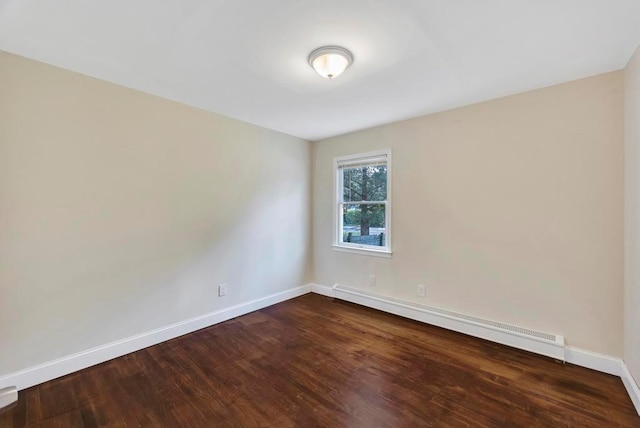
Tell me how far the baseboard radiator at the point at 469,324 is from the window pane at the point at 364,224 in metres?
0.70

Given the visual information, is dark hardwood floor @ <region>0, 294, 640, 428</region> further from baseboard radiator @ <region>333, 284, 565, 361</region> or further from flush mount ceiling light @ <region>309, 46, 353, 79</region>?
flush mount ceiling light @ <region>309, 46, 353, 79</region>

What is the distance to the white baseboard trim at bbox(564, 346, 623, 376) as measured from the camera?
2.11m

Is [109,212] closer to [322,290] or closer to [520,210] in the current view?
[322,290]

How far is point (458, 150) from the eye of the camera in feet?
9.52

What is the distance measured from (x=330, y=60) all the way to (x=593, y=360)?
3.08 m

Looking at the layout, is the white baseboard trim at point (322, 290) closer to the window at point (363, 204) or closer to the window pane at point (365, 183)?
the window at point (363, 204)

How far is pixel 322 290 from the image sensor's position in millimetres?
4168

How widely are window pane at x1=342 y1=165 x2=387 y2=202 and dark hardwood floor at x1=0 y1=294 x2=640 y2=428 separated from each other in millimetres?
1759

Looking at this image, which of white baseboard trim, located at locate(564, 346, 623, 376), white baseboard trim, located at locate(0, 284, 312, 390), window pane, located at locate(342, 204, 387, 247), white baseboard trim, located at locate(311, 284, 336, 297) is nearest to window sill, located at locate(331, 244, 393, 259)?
window pane, located at locate(342, 204, 387, 247)

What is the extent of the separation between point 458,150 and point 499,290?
1.45 meters

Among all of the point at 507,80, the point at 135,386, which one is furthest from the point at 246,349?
the point at 507,80

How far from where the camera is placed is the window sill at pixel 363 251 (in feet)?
11.4

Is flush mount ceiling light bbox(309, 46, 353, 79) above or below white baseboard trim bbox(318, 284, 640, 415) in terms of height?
above

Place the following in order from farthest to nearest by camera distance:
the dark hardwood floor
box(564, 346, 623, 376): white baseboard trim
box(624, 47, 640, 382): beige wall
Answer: box(564, 346, 623, 376): white baseboard trim
box(624, 47, 640, 382): beige wall
the dark hardwood floor
